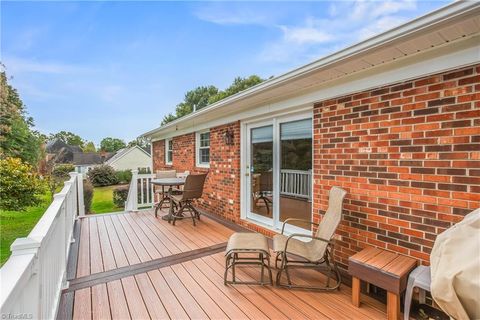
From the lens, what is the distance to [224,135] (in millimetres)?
5598

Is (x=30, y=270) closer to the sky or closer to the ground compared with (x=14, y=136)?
closer to the ground

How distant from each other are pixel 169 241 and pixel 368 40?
3988mm

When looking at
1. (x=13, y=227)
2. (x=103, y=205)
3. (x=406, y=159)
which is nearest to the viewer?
(x=406, y=159)

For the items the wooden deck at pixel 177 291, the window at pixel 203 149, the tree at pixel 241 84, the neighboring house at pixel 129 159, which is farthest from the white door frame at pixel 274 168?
the neighboring house at pixel 129 159

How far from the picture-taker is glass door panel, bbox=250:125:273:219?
177 inches

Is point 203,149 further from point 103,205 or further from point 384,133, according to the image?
point 103,205

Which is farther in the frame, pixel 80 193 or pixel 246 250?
pixel 80 193

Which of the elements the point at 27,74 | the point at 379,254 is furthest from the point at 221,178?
the point at 27,74

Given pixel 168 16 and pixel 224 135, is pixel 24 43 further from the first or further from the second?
pixel 224 135

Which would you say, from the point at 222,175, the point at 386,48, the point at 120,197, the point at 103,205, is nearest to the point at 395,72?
the point at 386,48

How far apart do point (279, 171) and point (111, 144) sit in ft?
192

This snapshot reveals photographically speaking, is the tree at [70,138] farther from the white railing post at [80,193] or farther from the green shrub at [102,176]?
the white railing post at [80,193]

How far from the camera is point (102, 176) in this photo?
65.2ft

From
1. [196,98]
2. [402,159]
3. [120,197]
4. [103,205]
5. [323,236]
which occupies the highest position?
[196,98]
